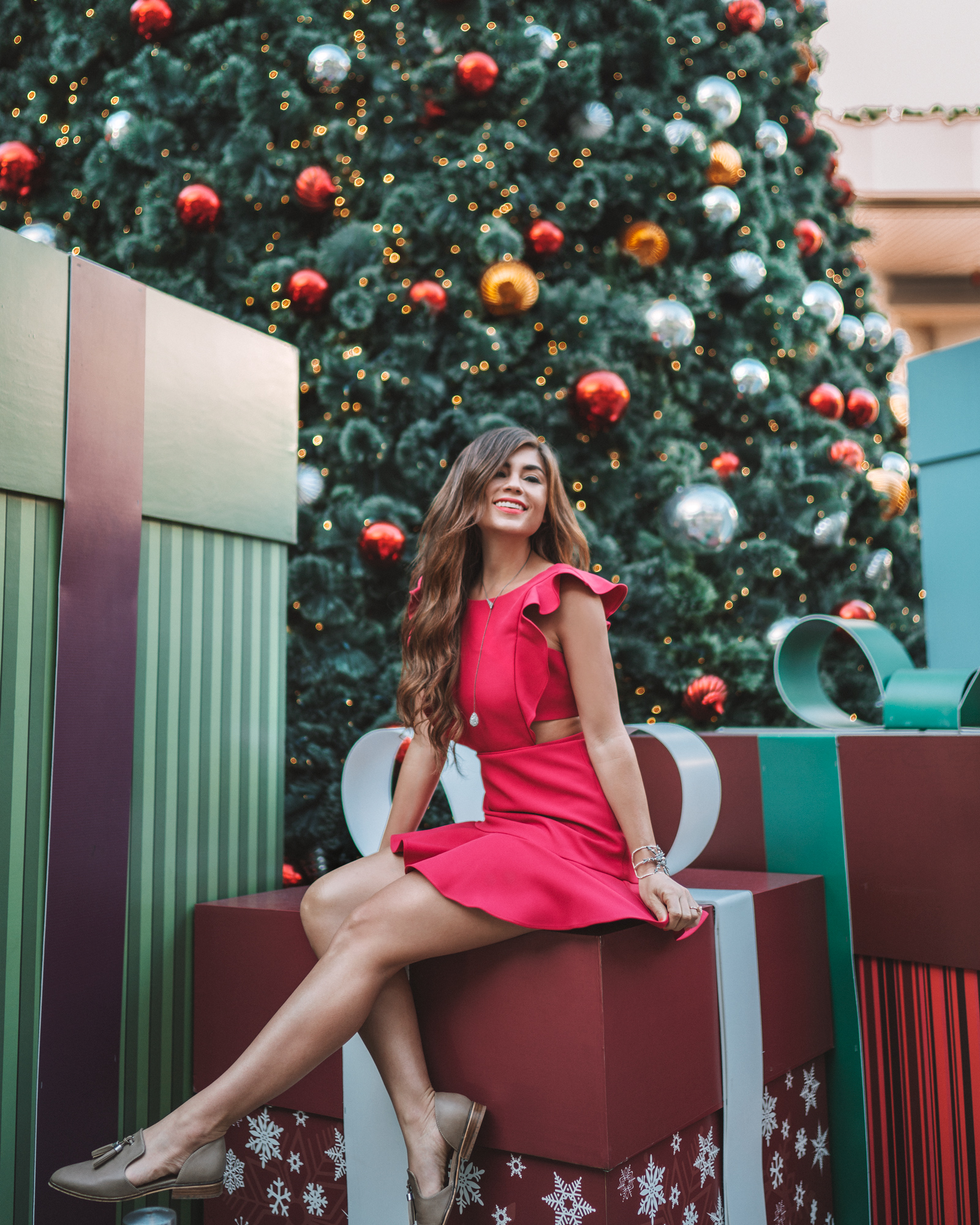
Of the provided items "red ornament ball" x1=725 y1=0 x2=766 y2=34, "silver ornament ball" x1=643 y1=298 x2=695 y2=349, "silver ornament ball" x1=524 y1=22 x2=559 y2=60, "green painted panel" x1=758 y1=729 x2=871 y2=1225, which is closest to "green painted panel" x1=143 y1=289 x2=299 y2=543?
"green painted panel" x1=758 y1=729 x2=871 y2=1225

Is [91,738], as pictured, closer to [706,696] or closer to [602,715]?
[602,715]

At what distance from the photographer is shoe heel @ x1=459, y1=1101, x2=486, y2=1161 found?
55.1 inches

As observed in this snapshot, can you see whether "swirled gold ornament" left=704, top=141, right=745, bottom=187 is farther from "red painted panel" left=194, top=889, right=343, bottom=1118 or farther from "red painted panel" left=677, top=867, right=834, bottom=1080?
"red painted panel" left=194, top=889, right=343, bottom=1118

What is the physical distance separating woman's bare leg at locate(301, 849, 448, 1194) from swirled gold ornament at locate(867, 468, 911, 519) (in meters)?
3.00

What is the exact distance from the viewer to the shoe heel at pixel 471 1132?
140cm

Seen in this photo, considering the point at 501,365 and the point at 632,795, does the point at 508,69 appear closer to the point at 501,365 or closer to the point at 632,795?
the point at 501,365

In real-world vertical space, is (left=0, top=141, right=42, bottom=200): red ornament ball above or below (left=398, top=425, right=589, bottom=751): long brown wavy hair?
above

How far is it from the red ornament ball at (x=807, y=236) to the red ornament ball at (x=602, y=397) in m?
1.51

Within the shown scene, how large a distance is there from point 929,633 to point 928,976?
1295 mm

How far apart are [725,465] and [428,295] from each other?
1.25m

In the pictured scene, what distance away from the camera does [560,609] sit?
1.58 m

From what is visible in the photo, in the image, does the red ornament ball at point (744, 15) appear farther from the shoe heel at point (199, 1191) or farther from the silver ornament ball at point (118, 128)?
the shoe heel at point (199, 1191)

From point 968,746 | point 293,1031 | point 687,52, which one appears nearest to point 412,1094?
point 293,1031

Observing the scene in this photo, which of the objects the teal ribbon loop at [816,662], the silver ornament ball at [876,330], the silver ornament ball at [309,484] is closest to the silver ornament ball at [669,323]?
the silver ornament ball at [309,484]
